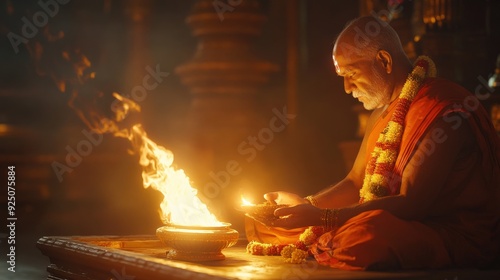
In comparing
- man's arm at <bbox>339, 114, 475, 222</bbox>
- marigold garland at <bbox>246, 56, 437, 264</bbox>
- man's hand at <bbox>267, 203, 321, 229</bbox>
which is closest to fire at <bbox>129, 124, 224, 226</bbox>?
marigold garland at <bbox>246, 56, 437, 264</bbox>

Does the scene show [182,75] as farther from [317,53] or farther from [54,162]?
[54,162]

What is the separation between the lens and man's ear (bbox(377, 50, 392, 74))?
4672 mm

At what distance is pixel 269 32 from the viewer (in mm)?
10469

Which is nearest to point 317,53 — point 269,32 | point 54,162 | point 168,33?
point 269,32

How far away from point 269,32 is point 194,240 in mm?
6210
